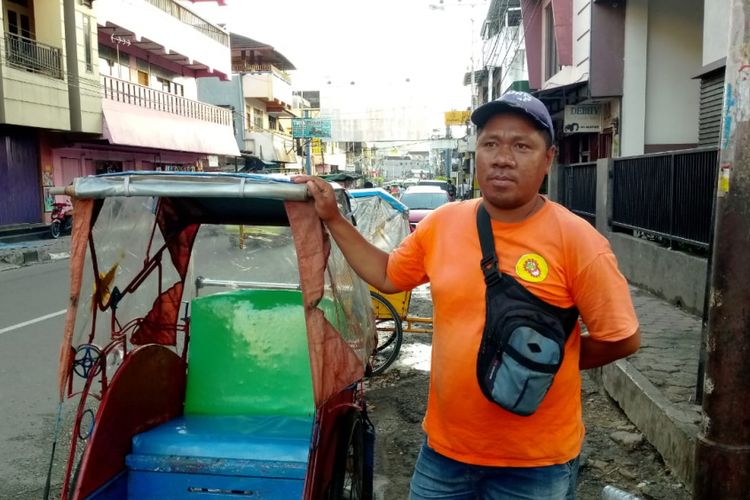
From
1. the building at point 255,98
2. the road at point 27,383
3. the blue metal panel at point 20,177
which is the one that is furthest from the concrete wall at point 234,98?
the road at point 27,383

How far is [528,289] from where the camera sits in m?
1.88

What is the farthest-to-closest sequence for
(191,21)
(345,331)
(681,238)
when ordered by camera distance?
(191,21)
(681,238)
(345,331)

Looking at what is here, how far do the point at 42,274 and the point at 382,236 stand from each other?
31.1 ft

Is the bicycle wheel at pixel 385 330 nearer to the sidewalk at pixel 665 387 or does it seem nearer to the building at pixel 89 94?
the sidewalk at pixel 665 387

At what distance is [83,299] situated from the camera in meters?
2.89

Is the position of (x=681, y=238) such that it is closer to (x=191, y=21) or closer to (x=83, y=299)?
(x=83, y=299)

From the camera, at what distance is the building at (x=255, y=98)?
1688 inches

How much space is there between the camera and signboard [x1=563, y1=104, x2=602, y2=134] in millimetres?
16359

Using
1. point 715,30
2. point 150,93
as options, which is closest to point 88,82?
point 150,93

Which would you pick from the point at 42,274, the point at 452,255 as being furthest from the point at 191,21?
the point at 452,255

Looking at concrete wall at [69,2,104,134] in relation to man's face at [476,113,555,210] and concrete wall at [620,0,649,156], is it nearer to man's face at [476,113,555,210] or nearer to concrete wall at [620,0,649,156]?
concrete wall at [620,0,649,156]

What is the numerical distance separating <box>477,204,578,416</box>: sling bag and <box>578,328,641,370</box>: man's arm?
168 mm

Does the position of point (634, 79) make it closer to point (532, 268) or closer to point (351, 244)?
point (351, 244)

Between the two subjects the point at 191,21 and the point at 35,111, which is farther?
the point at 191,21
